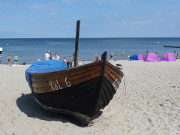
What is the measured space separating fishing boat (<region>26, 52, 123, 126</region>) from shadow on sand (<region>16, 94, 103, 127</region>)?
1.03 ft

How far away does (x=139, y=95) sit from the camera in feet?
35.1

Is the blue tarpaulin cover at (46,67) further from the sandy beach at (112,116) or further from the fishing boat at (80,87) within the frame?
the sandy beach at (112,116)

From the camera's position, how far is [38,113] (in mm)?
8406

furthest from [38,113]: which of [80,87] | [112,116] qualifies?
[112,116]

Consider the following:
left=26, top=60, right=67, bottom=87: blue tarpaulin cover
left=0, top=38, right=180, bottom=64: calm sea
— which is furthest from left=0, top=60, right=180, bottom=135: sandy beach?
left=0, top=38, right=180, bottom=64: calm sea

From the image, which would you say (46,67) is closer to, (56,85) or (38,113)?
(38,113)

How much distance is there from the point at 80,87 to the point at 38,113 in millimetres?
2449

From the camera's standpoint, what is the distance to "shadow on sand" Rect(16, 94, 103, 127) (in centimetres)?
778

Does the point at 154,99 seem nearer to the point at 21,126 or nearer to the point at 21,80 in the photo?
the point at 21,126

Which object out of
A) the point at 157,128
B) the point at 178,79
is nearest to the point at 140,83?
the point at 178,79

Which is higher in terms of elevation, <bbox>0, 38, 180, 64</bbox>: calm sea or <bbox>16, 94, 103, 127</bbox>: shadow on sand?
<bbox>16, 94, 103, 127</bbox>: shadow on sand

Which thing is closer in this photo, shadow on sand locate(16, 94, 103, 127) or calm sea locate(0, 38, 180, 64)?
shadow on sand locate(16, 94, 103, 127)

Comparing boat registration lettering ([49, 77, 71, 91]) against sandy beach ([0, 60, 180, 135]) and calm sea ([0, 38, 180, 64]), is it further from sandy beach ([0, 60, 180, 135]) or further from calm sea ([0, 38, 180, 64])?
calm sea ([0, 38, 180, 64])

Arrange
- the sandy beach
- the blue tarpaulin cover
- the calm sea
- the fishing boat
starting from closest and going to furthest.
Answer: the fishing boat
the sandy beach
the blue tarpaulin cover
the calm sea
